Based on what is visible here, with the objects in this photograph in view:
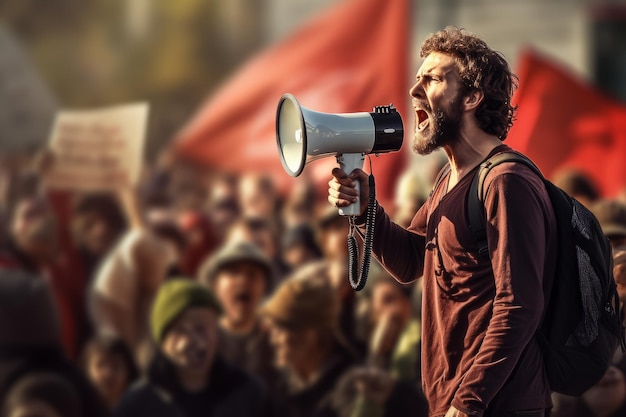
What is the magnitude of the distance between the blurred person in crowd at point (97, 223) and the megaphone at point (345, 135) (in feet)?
15.2

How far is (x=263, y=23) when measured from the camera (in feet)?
83.3

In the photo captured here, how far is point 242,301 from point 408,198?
42.3 inches

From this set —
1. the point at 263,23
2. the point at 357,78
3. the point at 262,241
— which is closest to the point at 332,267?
the point at 262,241

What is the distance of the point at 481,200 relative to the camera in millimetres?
3283

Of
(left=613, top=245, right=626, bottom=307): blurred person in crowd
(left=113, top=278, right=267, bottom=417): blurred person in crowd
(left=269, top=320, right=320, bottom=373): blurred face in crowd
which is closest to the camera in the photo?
(left=613, top=245, right=626, bottom=307): blurred person in crowd

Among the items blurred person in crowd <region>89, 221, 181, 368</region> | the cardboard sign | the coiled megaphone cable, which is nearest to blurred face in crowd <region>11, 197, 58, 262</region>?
blurred person in crowd <region>89, 221, 181, 368</region>

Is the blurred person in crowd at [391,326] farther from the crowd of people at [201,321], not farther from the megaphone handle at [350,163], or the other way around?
the megaphone handle at [350,163]

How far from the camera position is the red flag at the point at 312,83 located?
8.98 m

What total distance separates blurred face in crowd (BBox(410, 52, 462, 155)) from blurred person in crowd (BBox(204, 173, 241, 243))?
205 inches

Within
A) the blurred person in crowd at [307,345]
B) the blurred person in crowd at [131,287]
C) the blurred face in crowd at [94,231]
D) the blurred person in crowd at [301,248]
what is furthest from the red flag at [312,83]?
the blurred person in crowd at [307,345]

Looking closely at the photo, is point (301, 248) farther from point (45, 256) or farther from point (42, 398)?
point (42, 398)

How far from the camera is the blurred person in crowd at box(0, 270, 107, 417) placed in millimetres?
5895

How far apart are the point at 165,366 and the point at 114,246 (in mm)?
2446

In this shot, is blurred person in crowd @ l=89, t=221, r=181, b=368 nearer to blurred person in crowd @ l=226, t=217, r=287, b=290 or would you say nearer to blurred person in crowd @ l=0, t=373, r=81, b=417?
blurred person in crowd @ l=226, t=217, r=287, b=290
